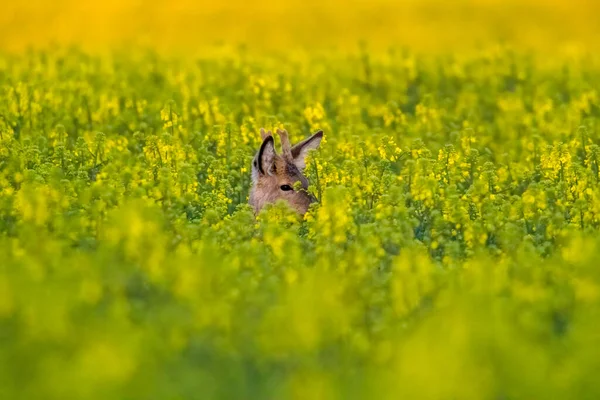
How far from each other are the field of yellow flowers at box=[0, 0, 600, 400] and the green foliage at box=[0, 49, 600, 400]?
0.02 metres

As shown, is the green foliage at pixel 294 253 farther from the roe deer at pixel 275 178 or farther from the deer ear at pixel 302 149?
the roe deer at pixel 275 178

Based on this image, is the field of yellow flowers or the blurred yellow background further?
the blurred yellow background

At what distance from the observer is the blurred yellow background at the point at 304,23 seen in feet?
89.9

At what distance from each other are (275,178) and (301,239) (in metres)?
2.34

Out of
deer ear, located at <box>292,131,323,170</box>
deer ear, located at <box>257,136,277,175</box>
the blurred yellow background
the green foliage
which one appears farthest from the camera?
the blurred yellow background

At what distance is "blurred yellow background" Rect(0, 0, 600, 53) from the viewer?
27.4m

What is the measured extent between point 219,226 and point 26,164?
9.70 feet

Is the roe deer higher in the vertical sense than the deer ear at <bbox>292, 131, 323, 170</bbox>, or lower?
lower

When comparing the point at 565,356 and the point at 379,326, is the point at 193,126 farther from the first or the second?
the point at 565,356

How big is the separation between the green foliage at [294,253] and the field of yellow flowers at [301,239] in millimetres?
24

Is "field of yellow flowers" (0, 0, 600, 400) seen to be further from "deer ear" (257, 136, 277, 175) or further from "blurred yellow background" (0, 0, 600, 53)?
"blurred yellow background" (0, 0, 600, 53)

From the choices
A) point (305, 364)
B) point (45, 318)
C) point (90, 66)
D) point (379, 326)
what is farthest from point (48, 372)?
point (90, 66)

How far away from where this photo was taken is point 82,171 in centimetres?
1340

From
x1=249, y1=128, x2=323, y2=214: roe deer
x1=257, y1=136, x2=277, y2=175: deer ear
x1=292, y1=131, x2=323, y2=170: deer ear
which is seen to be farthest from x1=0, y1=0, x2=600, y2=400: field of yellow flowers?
x1=257, y1=136, x2=277, y2=175: deer ear
